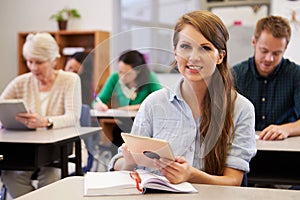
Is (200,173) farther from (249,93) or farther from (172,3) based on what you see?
(172,3)

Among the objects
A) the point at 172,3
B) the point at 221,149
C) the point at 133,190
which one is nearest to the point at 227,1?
the point at 172,3

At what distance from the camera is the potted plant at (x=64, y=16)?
18.7ft

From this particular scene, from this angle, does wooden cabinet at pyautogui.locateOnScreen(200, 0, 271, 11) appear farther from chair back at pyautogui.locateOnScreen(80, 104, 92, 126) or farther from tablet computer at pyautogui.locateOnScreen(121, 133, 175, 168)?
tablet computer at pyautogui.locateOnScreen(121, 133, 175, 168)

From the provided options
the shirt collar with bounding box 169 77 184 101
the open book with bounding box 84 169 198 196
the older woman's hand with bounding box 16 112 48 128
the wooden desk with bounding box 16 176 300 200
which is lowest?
the older woman's hand with bounding box 16 112 48 128

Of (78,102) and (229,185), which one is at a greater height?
(78,102)

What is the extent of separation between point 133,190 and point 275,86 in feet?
4.93

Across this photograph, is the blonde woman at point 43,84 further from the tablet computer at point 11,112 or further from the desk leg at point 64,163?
the desk leg at point 64,163

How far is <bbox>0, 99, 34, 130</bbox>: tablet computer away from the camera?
2.44 meters

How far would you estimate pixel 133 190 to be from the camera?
4.02 feet

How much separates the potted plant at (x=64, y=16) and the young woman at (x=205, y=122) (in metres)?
4.47

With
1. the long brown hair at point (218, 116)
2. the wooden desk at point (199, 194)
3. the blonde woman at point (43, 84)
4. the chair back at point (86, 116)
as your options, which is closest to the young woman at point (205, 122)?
the long brown hair at point (218, 116)

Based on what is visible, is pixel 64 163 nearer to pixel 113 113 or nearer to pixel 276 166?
pixel 113 113

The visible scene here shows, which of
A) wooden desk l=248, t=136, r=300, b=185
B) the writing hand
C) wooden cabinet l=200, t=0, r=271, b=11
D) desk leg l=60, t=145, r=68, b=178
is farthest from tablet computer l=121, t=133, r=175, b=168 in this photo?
wooden cabinet l=200, t=0, r=271, b=11

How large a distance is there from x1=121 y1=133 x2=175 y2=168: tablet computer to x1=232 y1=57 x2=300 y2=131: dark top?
51.3 inches
